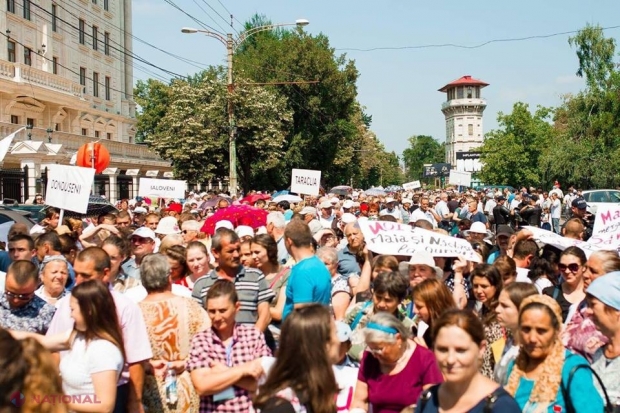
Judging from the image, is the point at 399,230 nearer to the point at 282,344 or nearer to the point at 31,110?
the point at 282,344

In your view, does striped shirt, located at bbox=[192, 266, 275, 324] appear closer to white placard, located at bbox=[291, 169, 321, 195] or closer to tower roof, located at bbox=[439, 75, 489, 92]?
white placard, located at bbox=[291, 169, 321, 195]

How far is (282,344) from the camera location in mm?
3787

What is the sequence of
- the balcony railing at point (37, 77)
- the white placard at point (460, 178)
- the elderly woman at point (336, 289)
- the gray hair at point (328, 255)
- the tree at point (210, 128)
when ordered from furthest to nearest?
the white placard at point (460, 178) < the balcony railing at point (37, 77) < the tree at point (210, 128) < the gray hair at point (328, 255) < the elderly woman at point (336, 289)

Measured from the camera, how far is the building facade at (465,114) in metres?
154

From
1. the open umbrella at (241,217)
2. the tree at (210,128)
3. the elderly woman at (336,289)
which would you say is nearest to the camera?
the elderly woman at (336,289)

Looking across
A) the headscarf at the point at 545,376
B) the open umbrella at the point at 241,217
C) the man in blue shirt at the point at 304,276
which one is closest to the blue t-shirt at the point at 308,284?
the man in blue shirt at the point at 304,276

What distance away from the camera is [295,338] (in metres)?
3.76

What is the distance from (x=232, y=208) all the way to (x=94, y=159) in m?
6.13

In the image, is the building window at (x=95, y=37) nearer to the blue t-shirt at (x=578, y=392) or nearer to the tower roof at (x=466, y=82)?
the blue t-shirt at (x=578, y=392)

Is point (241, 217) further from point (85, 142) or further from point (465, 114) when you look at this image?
point (465, 114)

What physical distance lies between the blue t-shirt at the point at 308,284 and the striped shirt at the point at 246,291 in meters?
0.23

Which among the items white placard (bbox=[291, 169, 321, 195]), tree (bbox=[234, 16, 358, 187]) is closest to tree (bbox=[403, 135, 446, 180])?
tree (bbox=[234, 16, 358, 187])

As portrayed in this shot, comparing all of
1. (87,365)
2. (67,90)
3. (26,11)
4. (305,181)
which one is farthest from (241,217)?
(26,11)

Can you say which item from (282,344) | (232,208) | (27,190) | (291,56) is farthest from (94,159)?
(291,56)
